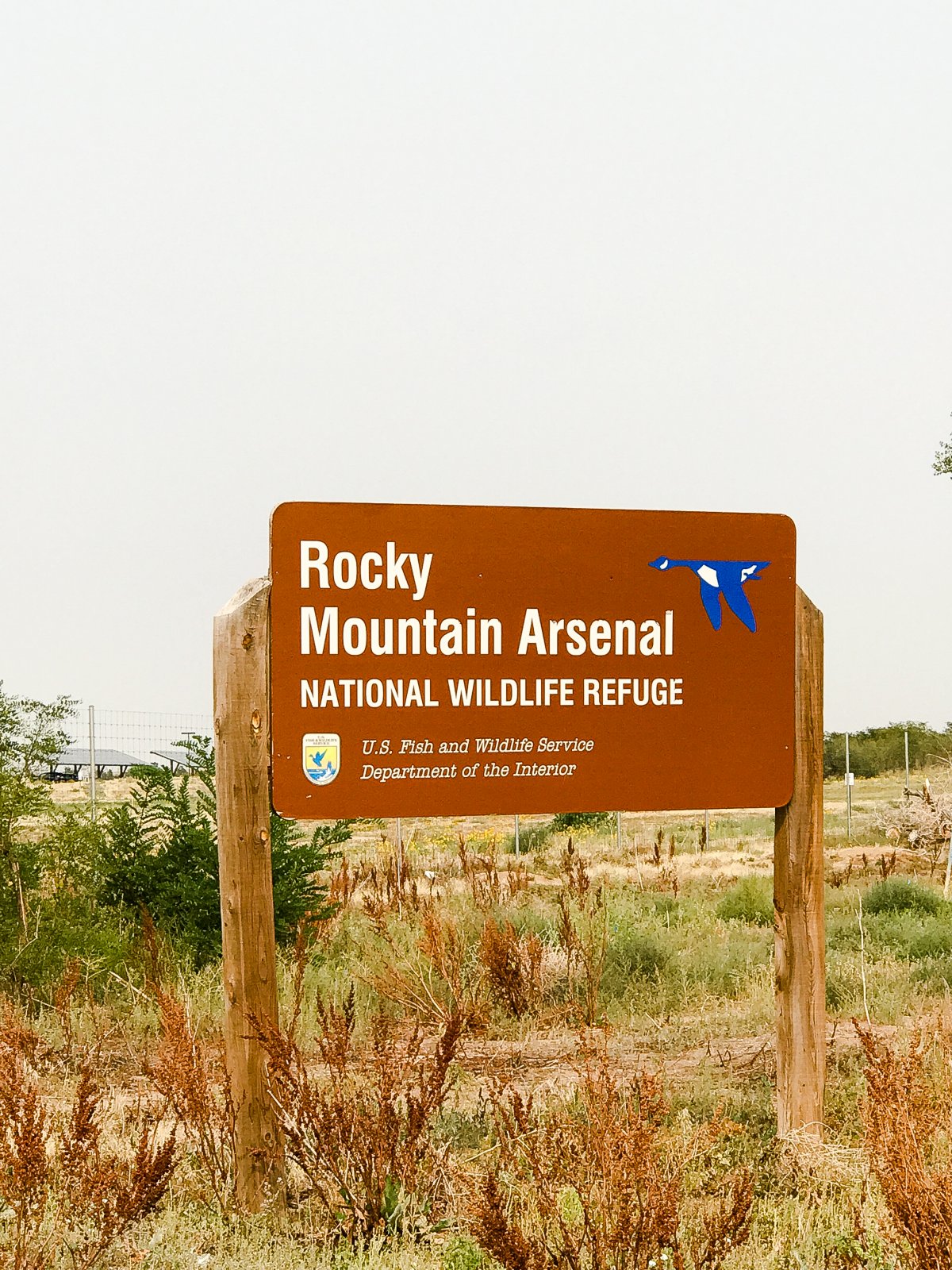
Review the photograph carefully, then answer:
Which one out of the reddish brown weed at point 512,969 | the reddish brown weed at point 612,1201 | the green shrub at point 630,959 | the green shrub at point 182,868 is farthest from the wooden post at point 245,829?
the green shrub at point 182,868

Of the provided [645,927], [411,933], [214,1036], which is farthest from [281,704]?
[645,927]

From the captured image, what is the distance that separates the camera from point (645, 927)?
9195mm

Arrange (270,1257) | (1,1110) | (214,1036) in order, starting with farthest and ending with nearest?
1. (214,1036)
2. (270,1257)
3. (1,1110)

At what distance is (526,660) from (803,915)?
62.4 inches

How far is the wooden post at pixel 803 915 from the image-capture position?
4.70 m

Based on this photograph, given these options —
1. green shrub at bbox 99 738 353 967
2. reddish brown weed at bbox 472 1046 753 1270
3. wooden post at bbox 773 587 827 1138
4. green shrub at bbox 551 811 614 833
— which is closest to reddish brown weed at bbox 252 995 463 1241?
reddish brown weed at bbox 472 1046 753 1270

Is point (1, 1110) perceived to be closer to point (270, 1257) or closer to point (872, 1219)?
point (270, 1257)

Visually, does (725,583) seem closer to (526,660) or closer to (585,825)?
(526,660)

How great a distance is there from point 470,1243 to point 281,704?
75.0 inches

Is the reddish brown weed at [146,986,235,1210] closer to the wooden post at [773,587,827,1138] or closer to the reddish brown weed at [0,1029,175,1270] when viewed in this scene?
the reddish brown weed at [0,1029,175,1270]

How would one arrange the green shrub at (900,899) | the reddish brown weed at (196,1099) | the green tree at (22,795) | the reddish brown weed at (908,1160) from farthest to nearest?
1. the green shrub at (900,899)
2. the green tree at (22,795)
3. the reddish brown weed at (196,1099)
4. the reddish brown weed at (908,1160)

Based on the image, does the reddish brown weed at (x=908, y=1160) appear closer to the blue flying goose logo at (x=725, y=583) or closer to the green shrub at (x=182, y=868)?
the blue flying goose logo at (x=725, y=583)

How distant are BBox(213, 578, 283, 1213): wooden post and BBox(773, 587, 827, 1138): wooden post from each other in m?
2.06

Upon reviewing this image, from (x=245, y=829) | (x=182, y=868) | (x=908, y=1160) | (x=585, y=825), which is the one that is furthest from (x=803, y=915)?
(x=585, y=825)
